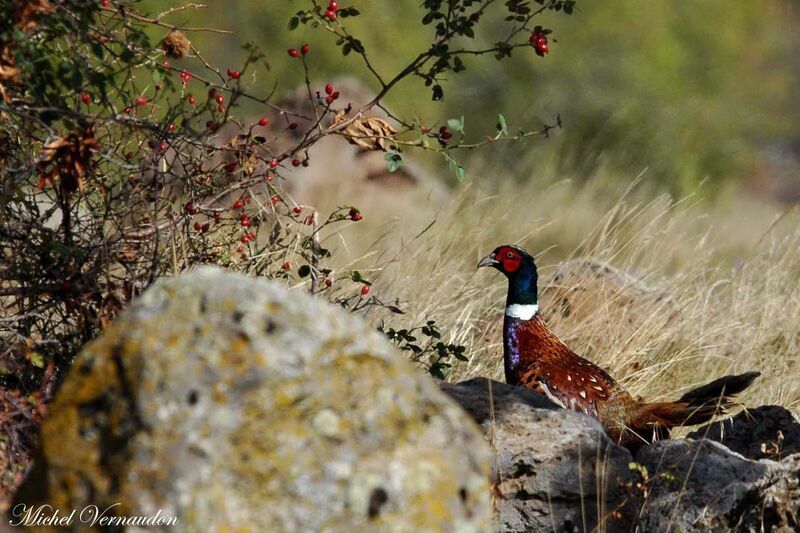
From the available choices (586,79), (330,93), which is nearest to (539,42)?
(330,93)

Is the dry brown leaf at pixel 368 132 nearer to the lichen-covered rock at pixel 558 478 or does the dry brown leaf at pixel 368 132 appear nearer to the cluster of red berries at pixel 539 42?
the cluster of red berries at pixel 539 42

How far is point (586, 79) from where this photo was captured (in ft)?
52.2

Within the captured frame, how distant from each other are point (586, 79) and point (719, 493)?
12727mm

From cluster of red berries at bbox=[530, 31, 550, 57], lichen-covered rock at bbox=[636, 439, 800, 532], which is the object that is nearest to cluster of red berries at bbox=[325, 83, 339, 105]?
cluster of red berries at bbox=[530, 31, 550, 57]

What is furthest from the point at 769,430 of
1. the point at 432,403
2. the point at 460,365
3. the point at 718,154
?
the point at 718,154

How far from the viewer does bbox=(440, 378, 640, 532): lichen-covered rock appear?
3717 millimetres

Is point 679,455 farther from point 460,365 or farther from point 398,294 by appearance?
point 398,294

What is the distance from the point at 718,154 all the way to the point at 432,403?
49.9 ft

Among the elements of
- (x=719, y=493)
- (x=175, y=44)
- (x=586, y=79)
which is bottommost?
(x=719, y=493)

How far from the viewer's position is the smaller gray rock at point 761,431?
4.27 meters

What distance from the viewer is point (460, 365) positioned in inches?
222

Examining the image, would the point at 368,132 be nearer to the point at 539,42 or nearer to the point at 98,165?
the point at 539,42

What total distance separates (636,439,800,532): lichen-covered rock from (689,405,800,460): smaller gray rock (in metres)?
0.44

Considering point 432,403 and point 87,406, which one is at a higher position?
point 87,406
